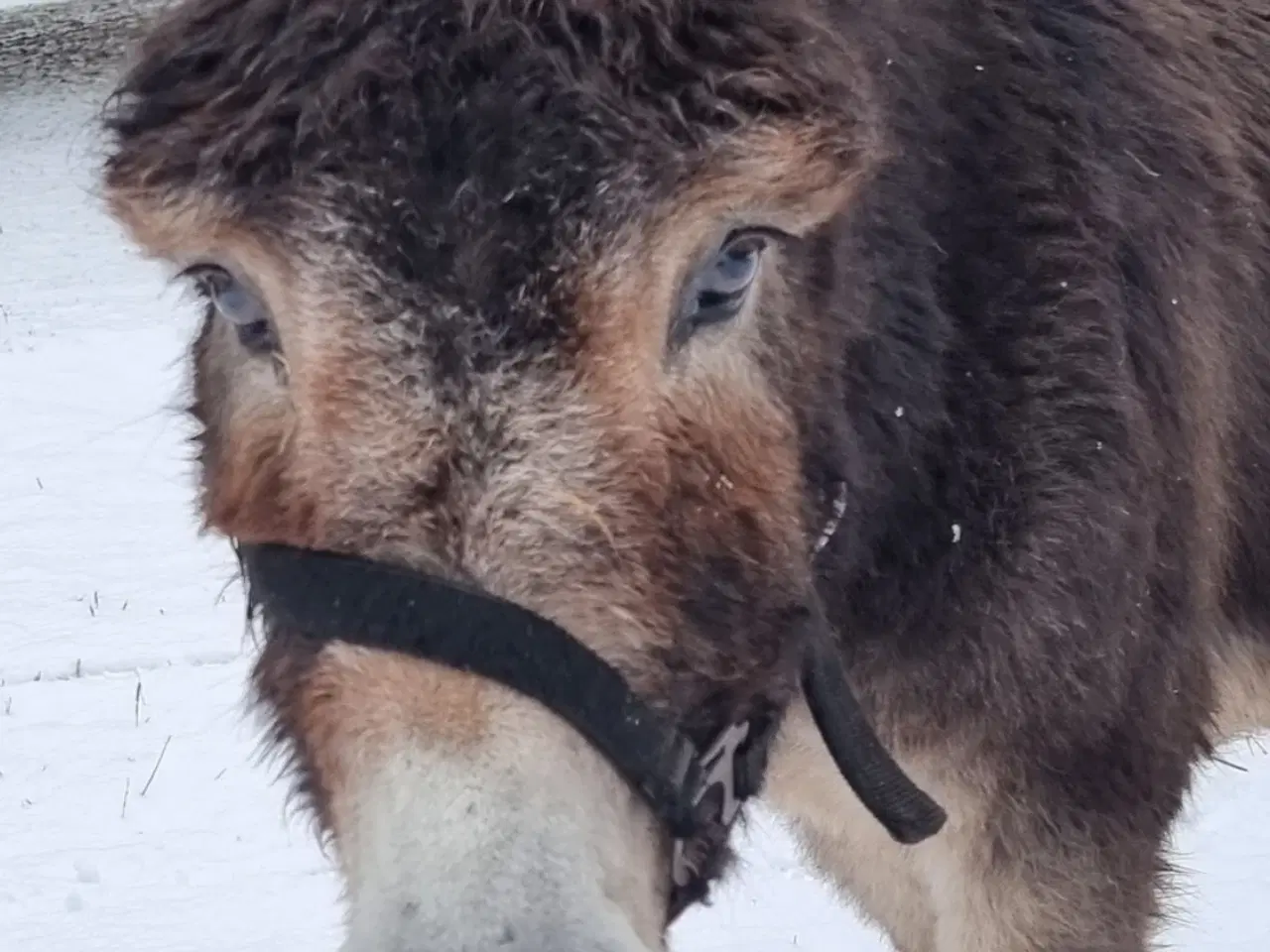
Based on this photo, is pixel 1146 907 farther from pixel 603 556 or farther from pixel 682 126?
pixel 682 126

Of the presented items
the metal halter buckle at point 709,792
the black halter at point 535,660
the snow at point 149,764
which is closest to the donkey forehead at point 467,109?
the black halter at point 535,660

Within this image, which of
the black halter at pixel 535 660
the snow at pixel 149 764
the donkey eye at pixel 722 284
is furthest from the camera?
the snow at pixel 149 764

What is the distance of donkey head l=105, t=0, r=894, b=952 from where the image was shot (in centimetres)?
128

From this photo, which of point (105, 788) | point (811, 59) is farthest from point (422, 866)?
point (105, 788)

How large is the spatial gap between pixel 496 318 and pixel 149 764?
3.74 m

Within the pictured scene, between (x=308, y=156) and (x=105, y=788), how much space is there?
3.68 m

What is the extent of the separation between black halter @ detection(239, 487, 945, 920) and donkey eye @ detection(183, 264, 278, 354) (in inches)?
7.9

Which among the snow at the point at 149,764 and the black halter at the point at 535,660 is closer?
the black halter at the point at 535,660

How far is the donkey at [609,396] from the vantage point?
1.29m

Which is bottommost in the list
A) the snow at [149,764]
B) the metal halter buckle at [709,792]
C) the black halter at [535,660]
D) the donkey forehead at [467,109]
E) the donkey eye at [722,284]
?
the snow at [149,764]

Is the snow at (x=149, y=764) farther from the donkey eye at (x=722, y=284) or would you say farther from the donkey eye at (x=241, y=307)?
the donkey eye at (x=722, y=284)

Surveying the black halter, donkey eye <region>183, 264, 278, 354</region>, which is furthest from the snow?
the black halter

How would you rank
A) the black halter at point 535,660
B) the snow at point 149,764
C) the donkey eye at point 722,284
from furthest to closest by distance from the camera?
the snow at point 149,764 < the donkey eye at point 722,284 < the black halter at point 535,660

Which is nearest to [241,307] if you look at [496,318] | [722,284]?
[496,318]
